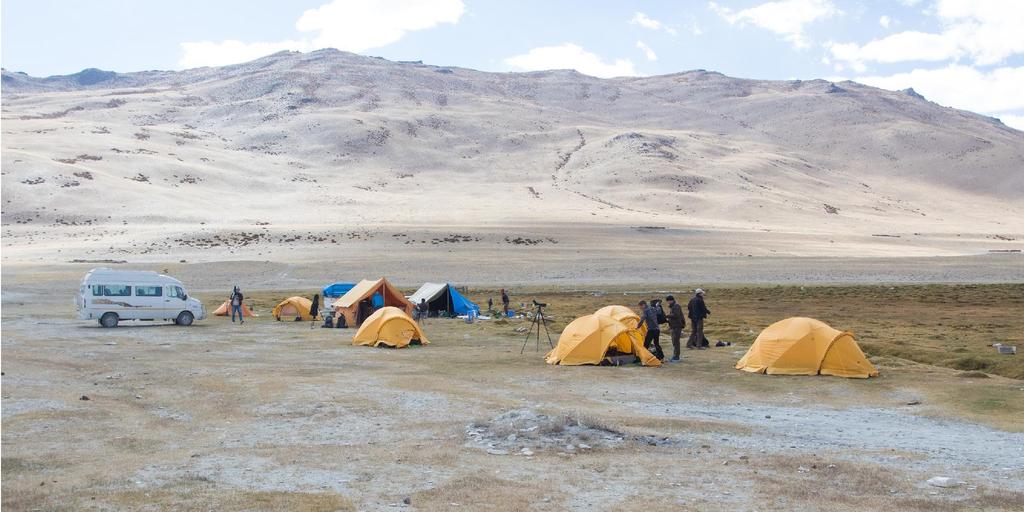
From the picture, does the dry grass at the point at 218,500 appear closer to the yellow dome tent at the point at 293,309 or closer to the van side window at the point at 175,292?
the van side window at the point at 175,292

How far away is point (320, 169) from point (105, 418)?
124 metres

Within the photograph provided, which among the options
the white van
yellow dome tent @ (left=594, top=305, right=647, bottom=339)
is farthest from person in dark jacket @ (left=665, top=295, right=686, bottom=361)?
the white van

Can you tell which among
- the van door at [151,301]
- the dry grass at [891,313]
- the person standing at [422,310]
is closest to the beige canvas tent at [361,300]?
the person standing at [422,310]

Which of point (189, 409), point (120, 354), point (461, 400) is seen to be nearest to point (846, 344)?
point (461, 400)

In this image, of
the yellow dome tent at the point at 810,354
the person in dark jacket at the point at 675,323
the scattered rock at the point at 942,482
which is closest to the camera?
the scattered rock at the point at 942,482

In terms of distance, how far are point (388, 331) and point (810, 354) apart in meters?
12.2

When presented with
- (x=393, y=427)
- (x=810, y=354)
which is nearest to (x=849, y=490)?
(x=393, y=427)

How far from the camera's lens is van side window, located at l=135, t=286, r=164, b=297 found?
33.7m

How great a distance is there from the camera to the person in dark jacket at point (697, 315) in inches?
1005

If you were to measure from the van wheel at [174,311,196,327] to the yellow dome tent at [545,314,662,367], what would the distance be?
17.1m

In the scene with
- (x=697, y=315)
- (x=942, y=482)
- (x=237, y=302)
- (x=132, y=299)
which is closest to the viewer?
(x=942, y=482)

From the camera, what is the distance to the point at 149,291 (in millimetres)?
33875

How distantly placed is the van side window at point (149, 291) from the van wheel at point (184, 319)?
1.05 m

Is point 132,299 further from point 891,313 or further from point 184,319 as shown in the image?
point 891,313
